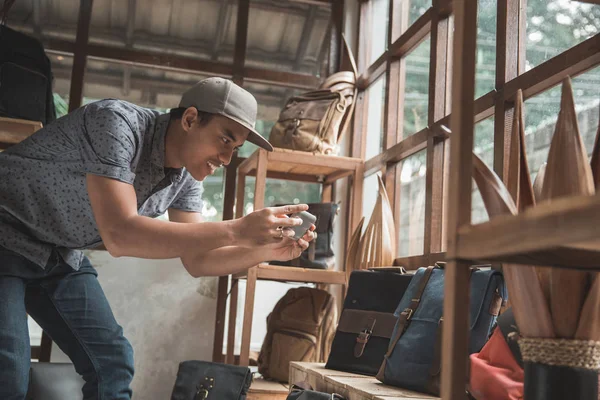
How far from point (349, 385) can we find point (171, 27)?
2816 millimetres

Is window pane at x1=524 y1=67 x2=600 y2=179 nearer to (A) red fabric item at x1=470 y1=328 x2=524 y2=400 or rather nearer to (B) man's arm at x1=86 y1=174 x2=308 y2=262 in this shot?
(A) red fabric item at x1=470 y1=328 x2=524 y2=400

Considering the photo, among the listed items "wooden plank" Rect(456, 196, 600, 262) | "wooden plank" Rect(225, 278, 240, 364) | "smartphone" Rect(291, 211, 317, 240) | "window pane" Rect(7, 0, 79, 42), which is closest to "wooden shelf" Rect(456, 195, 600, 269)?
"wooden plank" Rect(456, 196, 600, 262)

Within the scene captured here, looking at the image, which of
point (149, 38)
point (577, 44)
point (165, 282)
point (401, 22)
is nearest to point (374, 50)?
point (401, 22)

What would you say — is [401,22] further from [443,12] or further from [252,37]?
[252,37]

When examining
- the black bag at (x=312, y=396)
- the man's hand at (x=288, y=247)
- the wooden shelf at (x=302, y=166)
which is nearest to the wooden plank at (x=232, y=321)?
the wooden shelf at (x=302, y=166)

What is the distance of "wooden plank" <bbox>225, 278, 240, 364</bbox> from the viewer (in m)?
3.65

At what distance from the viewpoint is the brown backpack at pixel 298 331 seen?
331cm

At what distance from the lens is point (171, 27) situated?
4.18 metres

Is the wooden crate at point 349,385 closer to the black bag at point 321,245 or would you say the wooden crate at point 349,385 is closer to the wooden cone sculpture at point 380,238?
the wooden cone sculpture at point 380,238

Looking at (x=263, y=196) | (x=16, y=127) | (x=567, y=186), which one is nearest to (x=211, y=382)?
(x=263, y=196)

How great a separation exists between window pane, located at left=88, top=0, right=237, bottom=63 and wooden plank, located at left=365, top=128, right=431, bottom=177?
→ 1.22 m

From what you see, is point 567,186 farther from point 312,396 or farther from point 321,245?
point 321,245

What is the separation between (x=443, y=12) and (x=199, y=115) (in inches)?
49.0

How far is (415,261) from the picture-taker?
288 centimetres
